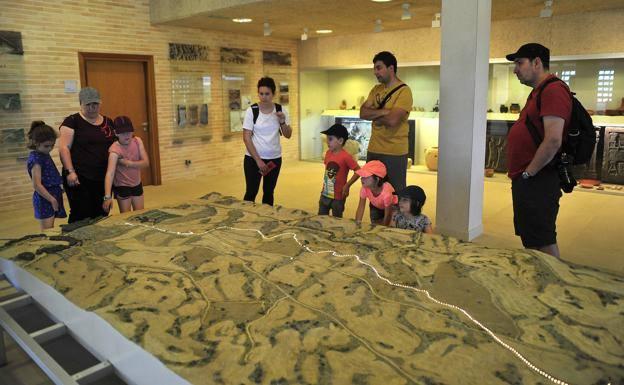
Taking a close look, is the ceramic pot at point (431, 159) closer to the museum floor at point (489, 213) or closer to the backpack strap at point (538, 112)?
the museum floor at point (489, 213)

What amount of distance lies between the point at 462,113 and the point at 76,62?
523cm

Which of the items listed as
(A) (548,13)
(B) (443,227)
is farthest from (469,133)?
(A) (548,13)

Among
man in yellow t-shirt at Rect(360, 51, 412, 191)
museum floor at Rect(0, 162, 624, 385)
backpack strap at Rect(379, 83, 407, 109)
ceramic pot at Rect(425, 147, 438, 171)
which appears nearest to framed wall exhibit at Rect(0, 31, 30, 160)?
museum floor at Rect(0, 162, 624, 385)

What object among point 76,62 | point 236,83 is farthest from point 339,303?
point 236,83

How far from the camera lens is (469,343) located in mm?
1732

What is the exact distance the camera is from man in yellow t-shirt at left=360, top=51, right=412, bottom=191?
13.5 feet

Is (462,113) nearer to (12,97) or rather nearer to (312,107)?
(12,97)

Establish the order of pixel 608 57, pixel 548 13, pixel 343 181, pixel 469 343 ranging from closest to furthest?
pixel 469 343 → pixel 343 181 → pixel 548 13 → pixel 608 57

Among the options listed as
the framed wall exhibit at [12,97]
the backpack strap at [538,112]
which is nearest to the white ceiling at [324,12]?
the framed wall exhibit at [12,97]

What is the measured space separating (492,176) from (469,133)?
13.1 feet

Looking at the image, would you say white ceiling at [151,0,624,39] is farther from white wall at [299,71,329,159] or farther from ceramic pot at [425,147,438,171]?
ceramic pot at [425,147,438,171]

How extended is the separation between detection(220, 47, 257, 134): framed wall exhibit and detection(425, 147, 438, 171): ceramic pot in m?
3.38

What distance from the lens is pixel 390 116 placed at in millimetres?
4117

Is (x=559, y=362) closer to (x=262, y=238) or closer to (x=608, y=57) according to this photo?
(x=262, y=238)
